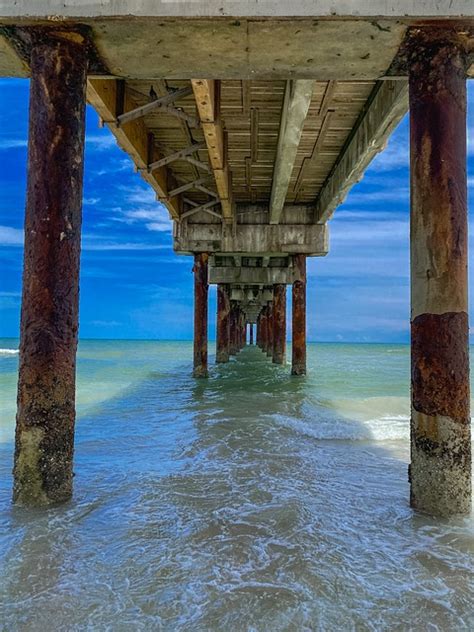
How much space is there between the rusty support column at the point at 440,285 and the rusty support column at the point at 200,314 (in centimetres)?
1082

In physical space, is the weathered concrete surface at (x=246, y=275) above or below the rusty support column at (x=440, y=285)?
above

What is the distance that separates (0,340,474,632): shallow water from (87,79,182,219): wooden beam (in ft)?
14.6

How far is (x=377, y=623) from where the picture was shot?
6.88 ft

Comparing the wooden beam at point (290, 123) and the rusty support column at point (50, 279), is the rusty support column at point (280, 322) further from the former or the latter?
the rusty support column at point (50, 279)

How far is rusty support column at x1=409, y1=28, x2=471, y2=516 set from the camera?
333 cm

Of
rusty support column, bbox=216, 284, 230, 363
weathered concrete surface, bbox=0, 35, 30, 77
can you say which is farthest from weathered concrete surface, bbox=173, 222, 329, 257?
weathered concrete surface, bbox=0, 35, 30, 77

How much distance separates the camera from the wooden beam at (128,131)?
20.2 ft

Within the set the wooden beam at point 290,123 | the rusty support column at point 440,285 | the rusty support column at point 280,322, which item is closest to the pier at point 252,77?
the rusty support column at point 440,285

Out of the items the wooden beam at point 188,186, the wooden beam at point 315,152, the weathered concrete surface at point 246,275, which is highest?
the wooden beam at point 315,152

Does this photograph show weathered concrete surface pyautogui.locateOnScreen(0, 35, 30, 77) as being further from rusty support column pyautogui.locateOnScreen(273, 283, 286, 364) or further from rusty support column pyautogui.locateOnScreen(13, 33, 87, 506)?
rusty support column pyautogui.locateOnScreen(273, 283, 286, 364)

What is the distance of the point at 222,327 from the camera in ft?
70.8

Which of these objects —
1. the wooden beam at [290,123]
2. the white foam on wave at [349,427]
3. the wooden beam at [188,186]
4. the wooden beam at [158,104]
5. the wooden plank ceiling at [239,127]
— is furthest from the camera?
the wooden beam at [188,186]

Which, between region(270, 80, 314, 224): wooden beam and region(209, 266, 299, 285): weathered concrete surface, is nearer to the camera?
region(270, 80, 314, 224): wooden beam

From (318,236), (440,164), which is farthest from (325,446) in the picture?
(318,236)
